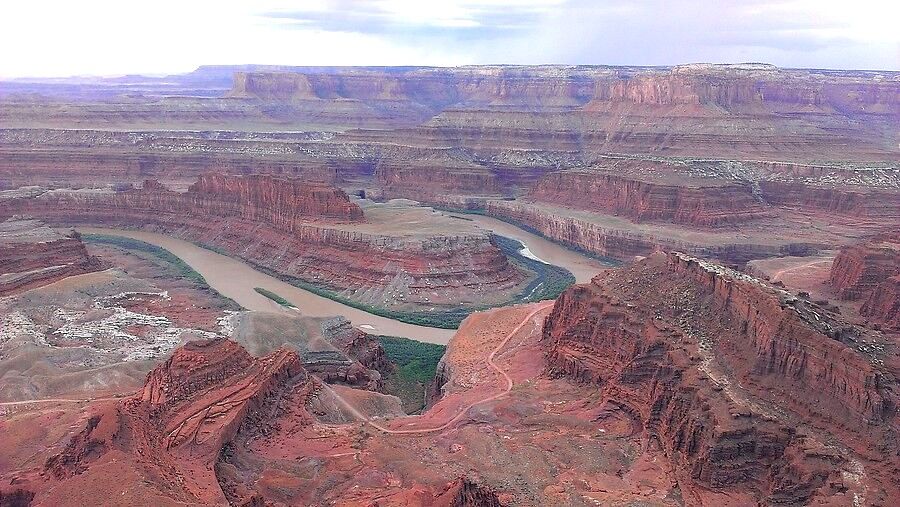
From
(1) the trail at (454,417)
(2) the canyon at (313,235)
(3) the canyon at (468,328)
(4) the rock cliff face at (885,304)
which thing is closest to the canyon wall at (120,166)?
(3) the canyon at (468,328)

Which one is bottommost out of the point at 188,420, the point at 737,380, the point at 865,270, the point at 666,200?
the point at 666,200

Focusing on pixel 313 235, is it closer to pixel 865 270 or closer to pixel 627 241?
pixel 627 241

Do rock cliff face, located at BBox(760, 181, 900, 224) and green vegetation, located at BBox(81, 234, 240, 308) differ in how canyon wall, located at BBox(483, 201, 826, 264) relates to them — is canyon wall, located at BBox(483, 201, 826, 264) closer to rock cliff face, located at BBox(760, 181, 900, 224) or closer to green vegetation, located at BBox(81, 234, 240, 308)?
rock cliff face, located at BBox(760, 181, 900, 224)

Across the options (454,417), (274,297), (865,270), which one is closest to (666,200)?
(865,270)

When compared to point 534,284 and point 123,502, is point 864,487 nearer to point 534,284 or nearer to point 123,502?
point 123,502

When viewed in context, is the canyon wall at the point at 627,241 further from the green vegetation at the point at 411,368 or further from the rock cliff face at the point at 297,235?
the green vegetation at the point at 411,368
